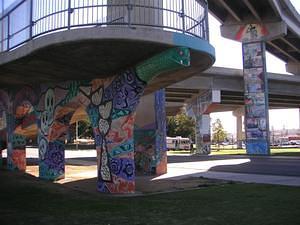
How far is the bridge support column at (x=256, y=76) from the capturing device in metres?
50.2

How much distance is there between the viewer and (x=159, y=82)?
17406 mm

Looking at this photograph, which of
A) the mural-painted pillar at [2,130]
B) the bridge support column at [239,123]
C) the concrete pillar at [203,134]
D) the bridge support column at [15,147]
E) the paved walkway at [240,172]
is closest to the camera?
the paved walkway at [240,172]

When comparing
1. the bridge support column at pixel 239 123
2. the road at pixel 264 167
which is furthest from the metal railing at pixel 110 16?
the bridge support column at pixel 239 123

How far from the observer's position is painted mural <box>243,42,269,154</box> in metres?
50.3

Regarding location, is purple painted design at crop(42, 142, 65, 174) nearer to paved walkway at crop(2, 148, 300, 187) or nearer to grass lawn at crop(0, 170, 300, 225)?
paved walkway at crop(2, 148, 300, 187)

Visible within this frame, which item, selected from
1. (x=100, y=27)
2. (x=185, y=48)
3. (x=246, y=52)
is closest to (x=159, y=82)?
(x=185, y=48)

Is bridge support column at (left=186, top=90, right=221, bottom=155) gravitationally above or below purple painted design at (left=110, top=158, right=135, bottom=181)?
above

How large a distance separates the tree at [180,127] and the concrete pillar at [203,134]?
38.4 meters

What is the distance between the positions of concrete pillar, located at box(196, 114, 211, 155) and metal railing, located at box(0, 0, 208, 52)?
137 ft

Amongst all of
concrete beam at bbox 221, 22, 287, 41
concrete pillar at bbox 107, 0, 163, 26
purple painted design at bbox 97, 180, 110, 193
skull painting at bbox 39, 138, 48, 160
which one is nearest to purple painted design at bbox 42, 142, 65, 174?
skull painting at bbox 39, 138, 48, 160

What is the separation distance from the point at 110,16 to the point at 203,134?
44497mm

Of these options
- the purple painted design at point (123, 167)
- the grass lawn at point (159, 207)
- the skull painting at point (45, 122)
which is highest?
the skull painting at point (45, 122)

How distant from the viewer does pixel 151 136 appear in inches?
917

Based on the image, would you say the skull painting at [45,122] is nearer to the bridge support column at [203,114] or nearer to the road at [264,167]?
the road at [264,167]
